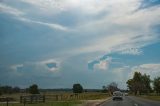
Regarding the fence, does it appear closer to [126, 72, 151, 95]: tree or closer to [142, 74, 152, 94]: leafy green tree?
[126, 72, 151, 95]: tree

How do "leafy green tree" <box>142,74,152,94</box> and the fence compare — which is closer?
the fence

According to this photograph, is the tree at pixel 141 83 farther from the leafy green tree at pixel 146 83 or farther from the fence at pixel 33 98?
the fence at pixel 33 98

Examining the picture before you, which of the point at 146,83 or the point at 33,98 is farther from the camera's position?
the point at 146,83

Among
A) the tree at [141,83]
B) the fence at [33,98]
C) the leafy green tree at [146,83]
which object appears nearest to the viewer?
the fence at [33,98]

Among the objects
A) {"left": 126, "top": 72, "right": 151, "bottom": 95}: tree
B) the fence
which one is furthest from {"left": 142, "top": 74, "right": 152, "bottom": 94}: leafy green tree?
the fence

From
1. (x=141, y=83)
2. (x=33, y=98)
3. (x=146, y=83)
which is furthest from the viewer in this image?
(x=146, y=83)

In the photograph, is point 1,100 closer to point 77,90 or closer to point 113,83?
point 77,90

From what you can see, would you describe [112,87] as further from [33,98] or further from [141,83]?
[33,98]

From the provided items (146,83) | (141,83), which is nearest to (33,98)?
(141,83)

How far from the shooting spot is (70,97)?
66.9 m

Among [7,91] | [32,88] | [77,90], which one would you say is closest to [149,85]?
[77,90]

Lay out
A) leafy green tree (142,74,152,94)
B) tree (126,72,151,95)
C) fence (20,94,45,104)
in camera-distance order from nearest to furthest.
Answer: fence (20,94,45,104)
tree (126,72,151,95)
leafy green tree (142,74,152,94)

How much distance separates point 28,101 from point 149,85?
136 m

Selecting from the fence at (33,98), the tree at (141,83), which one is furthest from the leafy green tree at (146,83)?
the fence at (33,98)
